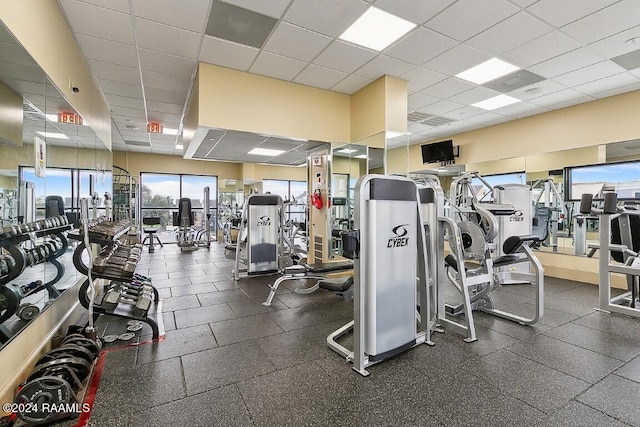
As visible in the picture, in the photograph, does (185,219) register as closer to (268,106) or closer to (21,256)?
(268,106)

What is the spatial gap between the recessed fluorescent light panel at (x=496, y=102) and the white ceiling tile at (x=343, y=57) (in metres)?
2.84

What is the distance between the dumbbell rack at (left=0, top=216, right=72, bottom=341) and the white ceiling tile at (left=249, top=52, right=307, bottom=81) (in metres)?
3.10

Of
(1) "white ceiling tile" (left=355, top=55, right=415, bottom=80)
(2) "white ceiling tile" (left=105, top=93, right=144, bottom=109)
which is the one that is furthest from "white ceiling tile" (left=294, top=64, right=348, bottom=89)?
(2) "white ceiling tile" (left=105, top=93, right=144, bottom=109)

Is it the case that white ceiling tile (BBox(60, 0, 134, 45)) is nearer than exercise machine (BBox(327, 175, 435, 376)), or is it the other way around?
exercise machine (BBox(327, 175, 435, 376))

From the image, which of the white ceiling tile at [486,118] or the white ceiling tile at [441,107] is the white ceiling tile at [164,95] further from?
the white ceiling tile at [486,118]

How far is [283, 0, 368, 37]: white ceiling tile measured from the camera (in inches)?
121

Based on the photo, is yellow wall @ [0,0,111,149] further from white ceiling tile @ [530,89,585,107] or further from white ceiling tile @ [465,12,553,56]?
white ceiling tile @ [530,89,585,107]

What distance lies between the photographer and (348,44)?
3.82 metres

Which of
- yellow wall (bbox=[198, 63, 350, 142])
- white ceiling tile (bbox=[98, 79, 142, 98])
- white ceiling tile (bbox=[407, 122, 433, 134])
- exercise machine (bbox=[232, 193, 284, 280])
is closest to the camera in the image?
yellow wall (bbox=[198, 63, 350, 142])

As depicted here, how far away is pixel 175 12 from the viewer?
321cm

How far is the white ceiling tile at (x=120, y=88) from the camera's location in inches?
199

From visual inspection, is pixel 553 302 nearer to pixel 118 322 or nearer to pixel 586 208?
pixel 586 208

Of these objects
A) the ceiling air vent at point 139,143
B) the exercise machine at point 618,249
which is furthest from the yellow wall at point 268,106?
the ceiling air vent at point 139,143

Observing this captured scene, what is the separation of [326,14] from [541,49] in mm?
2841
